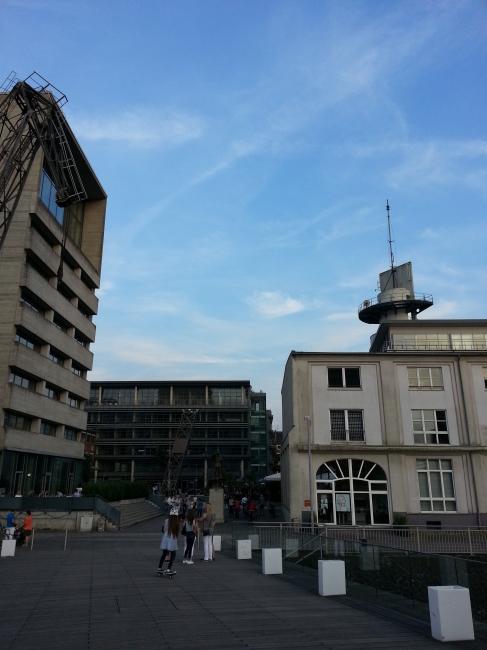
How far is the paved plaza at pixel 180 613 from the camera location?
808cm

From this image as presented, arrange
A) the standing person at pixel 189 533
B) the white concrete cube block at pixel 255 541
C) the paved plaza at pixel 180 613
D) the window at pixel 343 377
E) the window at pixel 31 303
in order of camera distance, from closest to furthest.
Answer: the paved plaza at pixel 180 613 → the standing person at pixel 189 533 → the white concrete cube block at pixel 255 541 → the window at pixel 343 377 → the window at pixel 31 303

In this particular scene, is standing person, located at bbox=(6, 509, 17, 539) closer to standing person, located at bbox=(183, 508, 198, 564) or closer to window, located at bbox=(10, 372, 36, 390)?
standing person, located at bbox=(183, 508, 198, 564)

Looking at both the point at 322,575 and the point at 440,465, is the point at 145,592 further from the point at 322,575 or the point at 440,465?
the point at 440,465

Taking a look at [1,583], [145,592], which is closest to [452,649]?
[145,592]

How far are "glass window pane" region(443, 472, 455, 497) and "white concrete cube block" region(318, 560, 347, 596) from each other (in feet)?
78.6

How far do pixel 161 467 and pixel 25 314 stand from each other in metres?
65.1

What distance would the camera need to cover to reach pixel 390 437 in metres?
34.1

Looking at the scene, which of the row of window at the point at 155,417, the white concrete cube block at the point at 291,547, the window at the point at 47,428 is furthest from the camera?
the row of window at the point at 155,417

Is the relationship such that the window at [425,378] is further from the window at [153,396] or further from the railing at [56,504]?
the window at [153,396]

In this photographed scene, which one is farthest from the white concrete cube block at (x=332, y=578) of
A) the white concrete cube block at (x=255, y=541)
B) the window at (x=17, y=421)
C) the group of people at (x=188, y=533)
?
the window at (x=17, y=421)

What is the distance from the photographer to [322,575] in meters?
12.2

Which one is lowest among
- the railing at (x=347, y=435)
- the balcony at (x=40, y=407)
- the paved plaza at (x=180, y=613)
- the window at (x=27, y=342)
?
the paved plaza at (x=180, y=613)

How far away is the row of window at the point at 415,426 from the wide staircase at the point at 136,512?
53.6 feet

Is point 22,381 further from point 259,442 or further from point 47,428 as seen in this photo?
point 259,442
